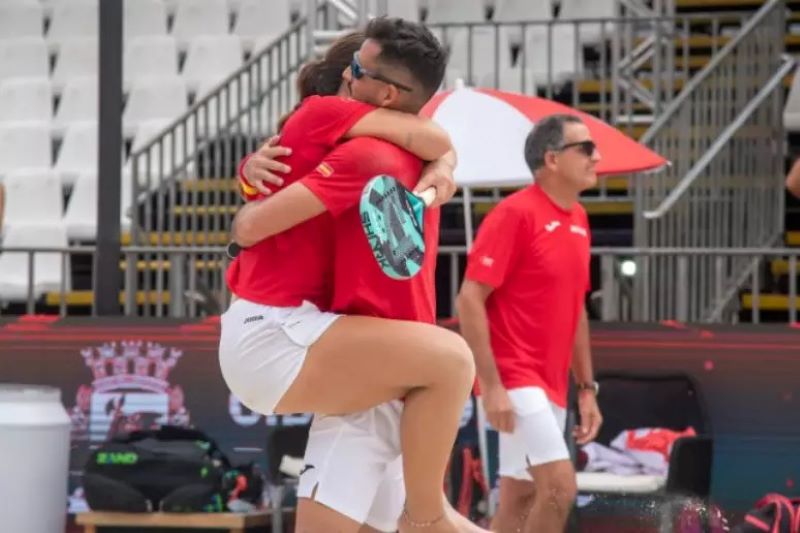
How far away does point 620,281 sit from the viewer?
328 inches

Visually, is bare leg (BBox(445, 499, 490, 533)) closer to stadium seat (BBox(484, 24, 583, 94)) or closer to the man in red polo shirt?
the man in red polo shirt

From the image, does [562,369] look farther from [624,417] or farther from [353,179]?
[353,179]

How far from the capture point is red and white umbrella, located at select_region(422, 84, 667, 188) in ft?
24.0

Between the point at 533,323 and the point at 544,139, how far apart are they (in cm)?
74

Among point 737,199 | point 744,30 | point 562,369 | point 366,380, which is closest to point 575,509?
point 562,369

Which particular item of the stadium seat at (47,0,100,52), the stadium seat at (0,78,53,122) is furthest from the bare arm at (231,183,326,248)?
the stadium seat at (47,0,100,52)

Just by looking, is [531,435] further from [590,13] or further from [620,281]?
[590,13]

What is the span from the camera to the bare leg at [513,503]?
609 cm

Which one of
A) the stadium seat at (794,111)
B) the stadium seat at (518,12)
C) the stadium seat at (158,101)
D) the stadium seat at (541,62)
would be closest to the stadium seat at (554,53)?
the stadium seat at (541,62)

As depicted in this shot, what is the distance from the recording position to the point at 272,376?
3.76 metres

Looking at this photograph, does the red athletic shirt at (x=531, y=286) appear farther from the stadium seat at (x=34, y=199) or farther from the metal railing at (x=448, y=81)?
the stadium seat at (x=34, y=199)

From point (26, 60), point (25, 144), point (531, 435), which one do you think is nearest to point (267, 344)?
point (531, 435)

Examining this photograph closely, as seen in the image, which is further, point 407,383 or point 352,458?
point 352,458

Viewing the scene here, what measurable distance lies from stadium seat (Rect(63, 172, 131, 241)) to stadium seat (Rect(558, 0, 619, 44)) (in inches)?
121
